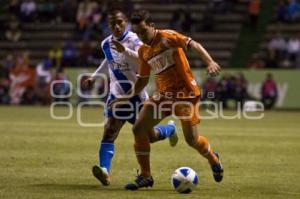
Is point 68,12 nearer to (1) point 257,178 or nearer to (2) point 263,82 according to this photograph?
(2) point 263,82

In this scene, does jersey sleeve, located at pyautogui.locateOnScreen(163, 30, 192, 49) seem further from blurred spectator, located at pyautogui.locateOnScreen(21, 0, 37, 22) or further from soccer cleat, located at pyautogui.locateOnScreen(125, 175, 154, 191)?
blurred spectator, located at pyautogui.locateOnScreen(21, 0, 37, 22)

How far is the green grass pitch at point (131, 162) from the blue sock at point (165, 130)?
0.57 m

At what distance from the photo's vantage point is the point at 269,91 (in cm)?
3262

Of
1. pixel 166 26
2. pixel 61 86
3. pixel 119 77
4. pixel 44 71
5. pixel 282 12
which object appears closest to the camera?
pixel 119 77

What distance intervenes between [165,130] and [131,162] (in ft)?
5.63

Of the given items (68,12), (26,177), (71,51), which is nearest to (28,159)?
(26,177)

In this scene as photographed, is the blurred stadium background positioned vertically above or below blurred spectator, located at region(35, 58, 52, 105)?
above

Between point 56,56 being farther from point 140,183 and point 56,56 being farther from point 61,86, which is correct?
point 140,183

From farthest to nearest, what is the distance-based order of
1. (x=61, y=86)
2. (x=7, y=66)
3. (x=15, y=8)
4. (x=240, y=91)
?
(x=15, y=8)
(x=7, y=66)
(x=61, y=86)
(x=240, y=91)

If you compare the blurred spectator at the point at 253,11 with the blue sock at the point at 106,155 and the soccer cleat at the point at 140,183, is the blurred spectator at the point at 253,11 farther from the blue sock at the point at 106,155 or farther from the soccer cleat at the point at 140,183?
the soccer cleat at the point at 140,183

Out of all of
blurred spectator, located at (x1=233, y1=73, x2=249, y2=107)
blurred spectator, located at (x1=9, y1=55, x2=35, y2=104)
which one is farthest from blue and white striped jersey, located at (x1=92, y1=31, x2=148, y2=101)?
blurred spectator, located at (x1=9, y1=55, x2=35, y2=104)

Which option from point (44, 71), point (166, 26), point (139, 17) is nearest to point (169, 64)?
point (139, 17)

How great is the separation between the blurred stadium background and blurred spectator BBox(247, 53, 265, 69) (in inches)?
2.4

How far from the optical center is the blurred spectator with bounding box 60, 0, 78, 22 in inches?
1592
